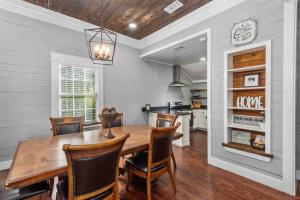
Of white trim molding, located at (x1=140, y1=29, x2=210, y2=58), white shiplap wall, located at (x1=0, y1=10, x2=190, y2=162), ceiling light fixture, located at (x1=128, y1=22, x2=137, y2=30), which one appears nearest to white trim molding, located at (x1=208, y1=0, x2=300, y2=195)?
white trim molding, located at (x1=140, y1=29, x2=210, y2=58)

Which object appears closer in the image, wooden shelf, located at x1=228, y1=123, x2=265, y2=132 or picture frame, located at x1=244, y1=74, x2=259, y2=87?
wooden shelf, located at x1=228, y1=123, x2=265, y2=132

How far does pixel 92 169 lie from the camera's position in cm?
114

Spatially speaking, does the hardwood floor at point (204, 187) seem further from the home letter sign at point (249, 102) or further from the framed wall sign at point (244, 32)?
the framed wall sign at point (244, 32)

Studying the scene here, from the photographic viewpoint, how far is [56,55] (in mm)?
3229

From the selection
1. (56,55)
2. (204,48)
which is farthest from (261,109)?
(56,55)

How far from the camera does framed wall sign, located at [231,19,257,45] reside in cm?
235

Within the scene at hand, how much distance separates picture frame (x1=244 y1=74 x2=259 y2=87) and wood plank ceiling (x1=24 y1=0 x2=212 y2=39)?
1.55 meters

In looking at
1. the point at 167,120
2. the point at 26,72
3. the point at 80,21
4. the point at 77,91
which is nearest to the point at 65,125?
the point at 77,91

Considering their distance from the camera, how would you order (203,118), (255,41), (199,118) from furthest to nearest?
(199,118)
(203,118)
(255,41)

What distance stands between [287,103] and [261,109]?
0.33 meters

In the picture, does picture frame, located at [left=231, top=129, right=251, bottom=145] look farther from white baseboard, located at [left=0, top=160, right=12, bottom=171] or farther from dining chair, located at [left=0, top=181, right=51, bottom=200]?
white baseboard, located at [left=0, top=160, right=12, bottom=171]

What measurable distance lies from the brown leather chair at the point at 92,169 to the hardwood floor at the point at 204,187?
3.10 feet

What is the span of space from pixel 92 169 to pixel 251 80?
275 centimetres

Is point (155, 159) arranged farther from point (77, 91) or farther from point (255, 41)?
point (77, 91)
